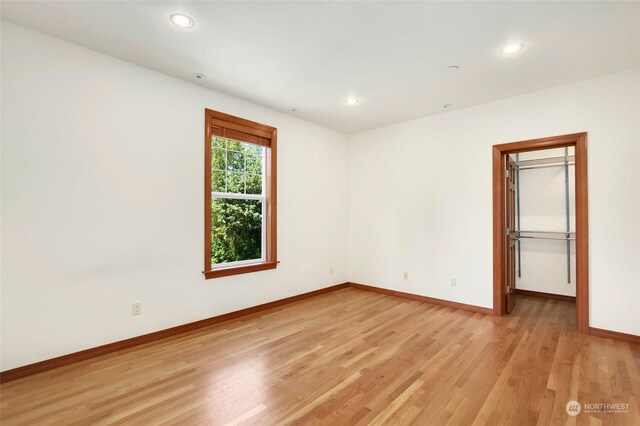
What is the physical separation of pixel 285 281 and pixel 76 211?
2.58 meters

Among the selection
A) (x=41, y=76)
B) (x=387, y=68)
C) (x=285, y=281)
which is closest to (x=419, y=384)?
(x=285, y=281)

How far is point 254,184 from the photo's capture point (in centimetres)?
410

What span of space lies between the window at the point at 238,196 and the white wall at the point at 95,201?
0.13 m

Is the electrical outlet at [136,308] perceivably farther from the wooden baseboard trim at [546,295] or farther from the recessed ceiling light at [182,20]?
the wooden baseboard trim at [546,295]

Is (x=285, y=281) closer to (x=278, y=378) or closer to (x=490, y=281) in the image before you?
(x=278, y=378)

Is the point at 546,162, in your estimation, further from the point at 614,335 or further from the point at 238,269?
the point at 238,269

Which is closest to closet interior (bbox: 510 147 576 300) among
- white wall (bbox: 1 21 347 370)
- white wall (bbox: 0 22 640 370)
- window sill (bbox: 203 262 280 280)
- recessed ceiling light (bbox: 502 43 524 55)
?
white wall (bbox: 0 22 640 370)

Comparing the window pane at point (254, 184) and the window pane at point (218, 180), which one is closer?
the window pane at point (218, 180)

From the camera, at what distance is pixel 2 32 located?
7.54ft

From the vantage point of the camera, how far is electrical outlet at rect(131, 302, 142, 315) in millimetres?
2916

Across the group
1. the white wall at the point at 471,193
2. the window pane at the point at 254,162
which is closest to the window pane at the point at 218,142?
the window pane at the point at 254,162

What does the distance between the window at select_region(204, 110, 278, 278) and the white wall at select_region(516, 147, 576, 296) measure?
4.05 metres

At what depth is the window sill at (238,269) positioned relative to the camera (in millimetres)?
3489

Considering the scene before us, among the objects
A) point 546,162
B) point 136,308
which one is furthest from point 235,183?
point 546,162
